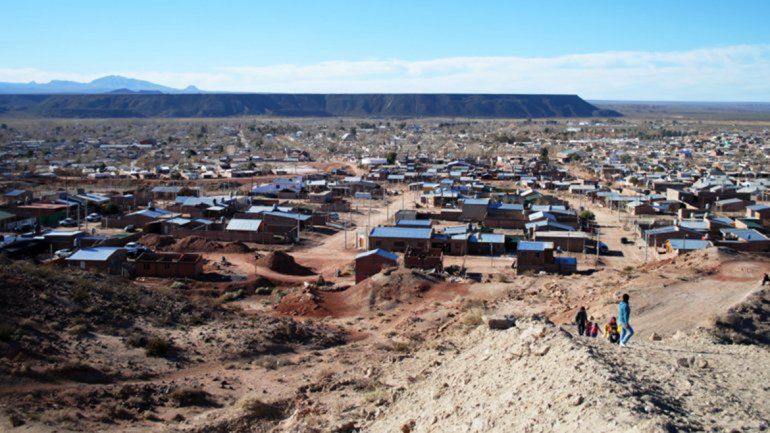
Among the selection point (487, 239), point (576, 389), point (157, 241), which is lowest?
point (157, 241)

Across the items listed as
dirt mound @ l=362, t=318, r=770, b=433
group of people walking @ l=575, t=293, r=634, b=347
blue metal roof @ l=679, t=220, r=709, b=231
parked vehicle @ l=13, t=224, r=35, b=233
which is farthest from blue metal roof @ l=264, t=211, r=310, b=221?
dirt mound @ l=362, t=318, r=770, b=433

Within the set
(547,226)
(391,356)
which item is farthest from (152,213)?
(391,356)

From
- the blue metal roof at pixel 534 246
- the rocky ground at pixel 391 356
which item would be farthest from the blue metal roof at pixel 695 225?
the blue metal roof at pixel 534 246

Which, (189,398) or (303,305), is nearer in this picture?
(189,398)

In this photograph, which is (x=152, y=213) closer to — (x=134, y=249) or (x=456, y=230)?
(x=134, y=249)

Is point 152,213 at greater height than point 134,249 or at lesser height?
greater

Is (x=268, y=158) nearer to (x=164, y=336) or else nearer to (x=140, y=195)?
(x=140, y=195)
